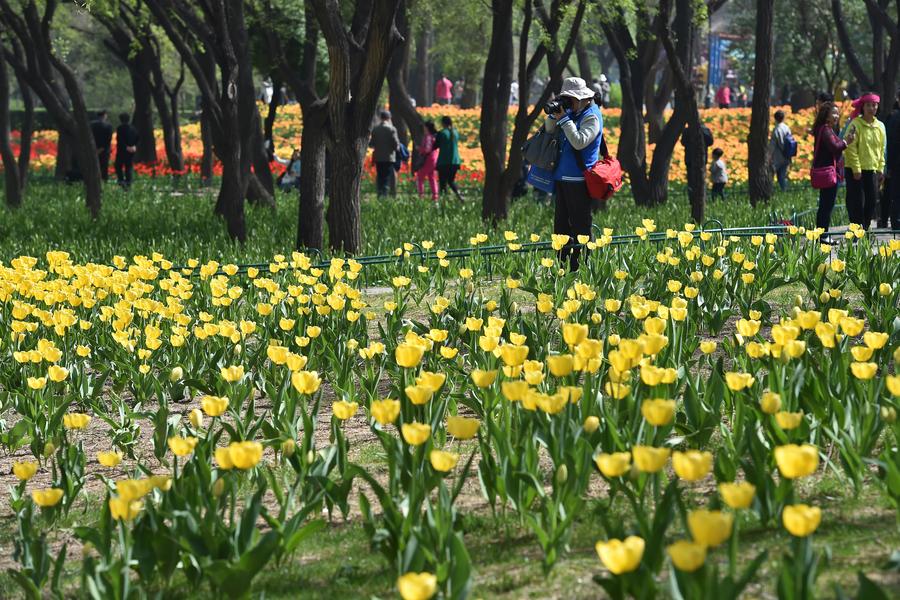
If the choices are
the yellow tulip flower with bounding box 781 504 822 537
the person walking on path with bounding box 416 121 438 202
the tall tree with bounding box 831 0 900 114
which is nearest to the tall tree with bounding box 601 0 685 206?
the person walking on path with bounding box 416 121 438 202

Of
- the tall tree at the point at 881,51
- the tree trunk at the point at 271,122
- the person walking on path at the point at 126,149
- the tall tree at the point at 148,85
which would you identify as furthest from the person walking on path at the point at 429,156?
the tall tree at the point at 881,51

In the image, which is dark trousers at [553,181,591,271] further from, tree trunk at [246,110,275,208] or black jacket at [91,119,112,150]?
Answer: black jacket at [91,119,112,150]

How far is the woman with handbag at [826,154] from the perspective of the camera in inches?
441

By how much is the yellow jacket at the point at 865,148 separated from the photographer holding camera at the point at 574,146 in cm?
354

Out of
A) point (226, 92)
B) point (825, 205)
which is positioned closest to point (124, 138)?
point (226, 92)

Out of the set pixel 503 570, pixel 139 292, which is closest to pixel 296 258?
pixel 139 292

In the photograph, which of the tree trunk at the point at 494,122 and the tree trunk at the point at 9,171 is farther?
the tree trunk at the point at 9,171

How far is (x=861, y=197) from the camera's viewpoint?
11633 millimetres

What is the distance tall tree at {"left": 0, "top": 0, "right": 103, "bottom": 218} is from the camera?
14.8 m

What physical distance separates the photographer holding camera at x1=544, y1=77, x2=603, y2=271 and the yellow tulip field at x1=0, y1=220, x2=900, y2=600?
2.43 m

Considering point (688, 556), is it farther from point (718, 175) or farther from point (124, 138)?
point (124, 138)

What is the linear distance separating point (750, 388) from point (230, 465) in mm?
1914

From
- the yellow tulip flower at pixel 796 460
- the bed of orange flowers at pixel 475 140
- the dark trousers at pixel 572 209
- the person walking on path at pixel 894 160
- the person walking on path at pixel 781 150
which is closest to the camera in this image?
the yellow tulip flower at pixel 796 460

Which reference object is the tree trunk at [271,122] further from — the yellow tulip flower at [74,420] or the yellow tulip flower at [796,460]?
the yellow tulip flower at [796,460]
